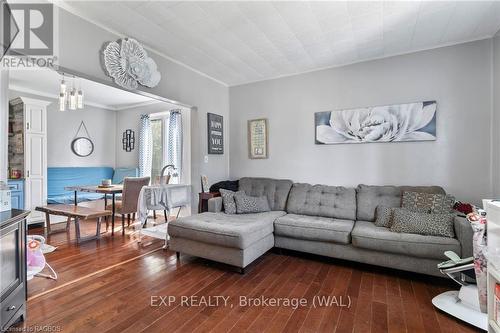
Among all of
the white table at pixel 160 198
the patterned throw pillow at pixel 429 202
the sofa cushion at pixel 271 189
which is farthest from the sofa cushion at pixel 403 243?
the white table at pixel 160 198

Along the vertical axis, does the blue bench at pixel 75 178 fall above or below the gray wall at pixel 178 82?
below

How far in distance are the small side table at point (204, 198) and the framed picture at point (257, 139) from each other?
0.98m

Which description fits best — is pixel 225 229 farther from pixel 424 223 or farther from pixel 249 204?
pixel 424 223

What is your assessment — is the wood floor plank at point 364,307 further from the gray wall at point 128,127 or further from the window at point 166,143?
the gray wall at point 128,127

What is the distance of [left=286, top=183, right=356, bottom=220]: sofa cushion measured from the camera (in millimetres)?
3049

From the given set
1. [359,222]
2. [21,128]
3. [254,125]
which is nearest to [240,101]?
[254,125]

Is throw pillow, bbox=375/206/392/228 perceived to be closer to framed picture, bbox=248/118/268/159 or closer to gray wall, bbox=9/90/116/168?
framed picture, bbox=248/118/268/159

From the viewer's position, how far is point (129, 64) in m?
2.65

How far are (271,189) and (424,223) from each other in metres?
1.88

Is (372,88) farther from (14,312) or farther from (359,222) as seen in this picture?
(14,312)

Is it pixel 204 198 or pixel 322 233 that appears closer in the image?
pixel 322 233

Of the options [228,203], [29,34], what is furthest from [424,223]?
[29,34]

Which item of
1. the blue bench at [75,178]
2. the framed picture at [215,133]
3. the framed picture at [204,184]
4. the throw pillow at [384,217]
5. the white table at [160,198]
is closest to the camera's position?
the throw pillow at [384,217]

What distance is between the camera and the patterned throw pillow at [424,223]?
2238mm
